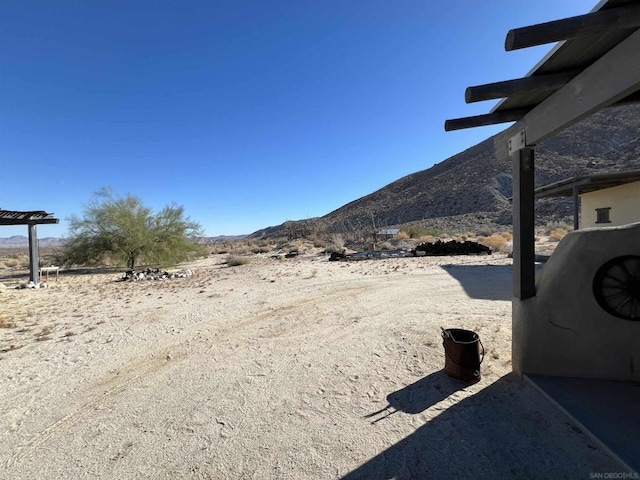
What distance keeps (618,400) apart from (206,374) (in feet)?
13.8

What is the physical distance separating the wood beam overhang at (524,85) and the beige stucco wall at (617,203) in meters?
12.5

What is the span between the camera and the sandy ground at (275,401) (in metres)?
2.33

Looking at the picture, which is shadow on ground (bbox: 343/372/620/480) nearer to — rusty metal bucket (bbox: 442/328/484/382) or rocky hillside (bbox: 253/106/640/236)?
rusty metal bucket (bbox: 442/328/484/382)

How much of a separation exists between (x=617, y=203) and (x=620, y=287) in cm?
1338

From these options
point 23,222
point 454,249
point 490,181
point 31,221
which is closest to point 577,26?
point 31,221

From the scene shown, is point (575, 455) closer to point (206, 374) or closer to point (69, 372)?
point (206, 374)

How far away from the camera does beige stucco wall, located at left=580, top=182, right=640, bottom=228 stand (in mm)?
11527

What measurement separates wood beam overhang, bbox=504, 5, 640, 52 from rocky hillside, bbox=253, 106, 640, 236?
28.0m

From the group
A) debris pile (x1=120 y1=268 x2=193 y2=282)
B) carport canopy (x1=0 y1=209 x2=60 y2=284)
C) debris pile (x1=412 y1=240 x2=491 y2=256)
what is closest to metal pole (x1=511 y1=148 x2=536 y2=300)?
debris pile (x1=120 y1=268 x2=193 y2=282)

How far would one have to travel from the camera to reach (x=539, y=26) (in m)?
1.95

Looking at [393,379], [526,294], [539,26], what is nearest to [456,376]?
[393,379]

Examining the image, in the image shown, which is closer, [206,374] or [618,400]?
[618,400]

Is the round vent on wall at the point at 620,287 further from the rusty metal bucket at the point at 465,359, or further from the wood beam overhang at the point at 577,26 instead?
the wood beam overhang at the point at 577,26

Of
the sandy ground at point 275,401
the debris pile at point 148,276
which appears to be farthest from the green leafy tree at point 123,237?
the sandy ground at point 275,401
